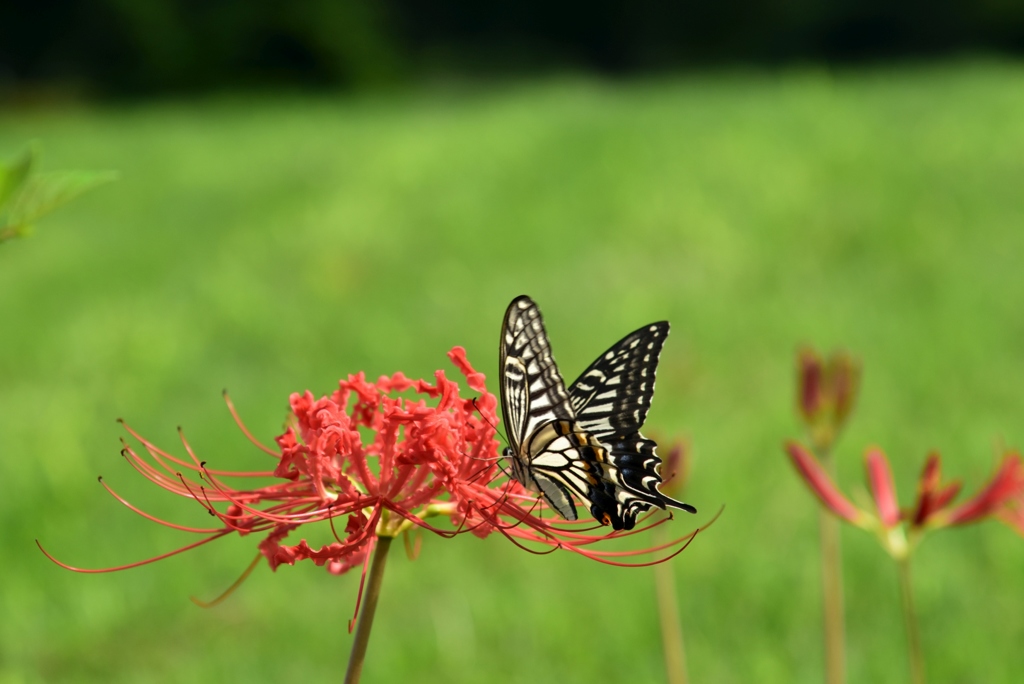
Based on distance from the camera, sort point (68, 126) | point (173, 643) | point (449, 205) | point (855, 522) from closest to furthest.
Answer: point (855, 522), point (173, 643), point (449, 205), point (68, 126)

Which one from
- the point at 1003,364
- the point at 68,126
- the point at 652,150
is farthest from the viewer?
the point at 68,126

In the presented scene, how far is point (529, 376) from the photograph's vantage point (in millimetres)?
1463

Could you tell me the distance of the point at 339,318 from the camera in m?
5.62

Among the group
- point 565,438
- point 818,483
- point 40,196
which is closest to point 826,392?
point 818,483

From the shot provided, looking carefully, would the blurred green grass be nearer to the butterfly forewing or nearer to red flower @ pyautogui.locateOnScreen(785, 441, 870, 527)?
red flower @ pyautogui.locateOnScreen(785, 441, 870, 527)

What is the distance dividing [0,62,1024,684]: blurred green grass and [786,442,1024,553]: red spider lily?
1.34 meters

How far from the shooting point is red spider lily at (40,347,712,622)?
1.17 meters

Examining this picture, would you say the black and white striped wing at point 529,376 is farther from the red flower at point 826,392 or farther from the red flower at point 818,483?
the red flower at point 826,392

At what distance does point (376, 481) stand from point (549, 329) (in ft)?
13.1

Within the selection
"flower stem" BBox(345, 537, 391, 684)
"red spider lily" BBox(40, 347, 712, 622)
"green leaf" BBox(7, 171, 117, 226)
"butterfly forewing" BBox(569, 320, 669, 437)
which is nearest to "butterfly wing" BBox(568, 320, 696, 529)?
"butterfly forewing" BBox(569, 320, 669, 437)

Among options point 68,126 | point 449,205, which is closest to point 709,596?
point 449,205

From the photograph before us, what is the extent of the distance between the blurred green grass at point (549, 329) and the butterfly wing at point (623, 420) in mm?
1535

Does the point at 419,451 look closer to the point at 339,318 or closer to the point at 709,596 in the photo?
the point at 709,596

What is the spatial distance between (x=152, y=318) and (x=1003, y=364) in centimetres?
394
